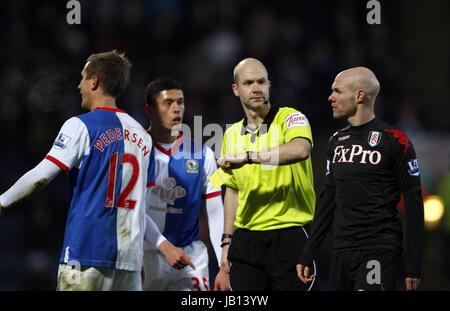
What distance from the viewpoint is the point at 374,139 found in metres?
6.61

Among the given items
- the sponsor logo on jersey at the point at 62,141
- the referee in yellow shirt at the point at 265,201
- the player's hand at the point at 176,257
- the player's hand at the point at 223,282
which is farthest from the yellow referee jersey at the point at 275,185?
the sponsor logo on jersey at the point at 62,141

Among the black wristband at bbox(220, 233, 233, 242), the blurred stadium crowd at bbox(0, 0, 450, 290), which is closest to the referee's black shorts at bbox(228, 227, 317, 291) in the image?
the black wristband at bbox(220, 233, 233, 242)

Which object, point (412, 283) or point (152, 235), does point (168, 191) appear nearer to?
point (152, 235)

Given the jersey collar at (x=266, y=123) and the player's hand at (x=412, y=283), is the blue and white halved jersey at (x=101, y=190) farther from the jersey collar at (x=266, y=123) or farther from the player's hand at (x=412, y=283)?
the player's hand at (x=412, y=283)

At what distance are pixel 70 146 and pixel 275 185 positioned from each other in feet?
5.31

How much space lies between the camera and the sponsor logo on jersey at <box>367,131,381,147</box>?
659cm

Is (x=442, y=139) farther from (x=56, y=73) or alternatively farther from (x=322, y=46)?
(x=56, y=73)

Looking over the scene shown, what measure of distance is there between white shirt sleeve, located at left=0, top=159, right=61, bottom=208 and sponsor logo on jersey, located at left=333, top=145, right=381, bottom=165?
196cm

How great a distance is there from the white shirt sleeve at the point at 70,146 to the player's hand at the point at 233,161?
0.96 metres

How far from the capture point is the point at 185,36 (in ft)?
53.5

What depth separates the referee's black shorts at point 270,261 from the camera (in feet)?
23.5

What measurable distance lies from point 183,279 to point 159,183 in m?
0.84

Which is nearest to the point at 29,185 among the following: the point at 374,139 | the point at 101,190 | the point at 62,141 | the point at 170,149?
the point at 62,141

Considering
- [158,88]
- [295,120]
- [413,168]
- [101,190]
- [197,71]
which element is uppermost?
[197,71]
